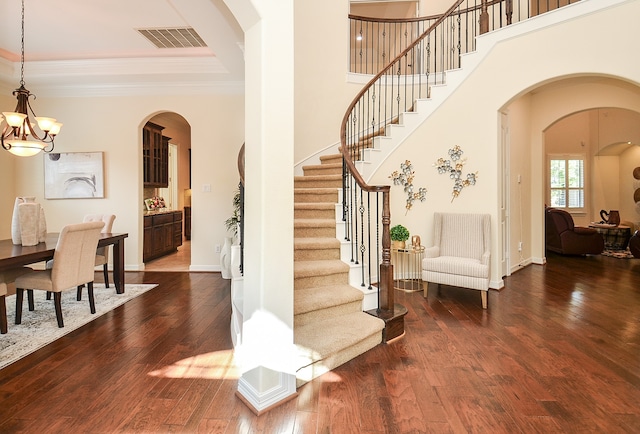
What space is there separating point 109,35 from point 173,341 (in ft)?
13.9

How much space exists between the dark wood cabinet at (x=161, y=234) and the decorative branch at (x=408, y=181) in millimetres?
4609

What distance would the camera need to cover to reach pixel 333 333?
2680 mm

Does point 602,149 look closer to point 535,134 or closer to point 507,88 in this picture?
point 535,134

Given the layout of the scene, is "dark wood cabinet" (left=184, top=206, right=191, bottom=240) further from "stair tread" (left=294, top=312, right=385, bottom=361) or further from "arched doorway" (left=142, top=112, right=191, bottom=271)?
"stair tread" (left=294, top=312, right=385, bottom=361)

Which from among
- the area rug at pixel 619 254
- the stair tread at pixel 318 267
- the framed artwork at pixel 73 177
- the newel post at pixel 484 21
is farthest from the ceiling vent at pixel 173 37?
the area rug at pixel 619 254

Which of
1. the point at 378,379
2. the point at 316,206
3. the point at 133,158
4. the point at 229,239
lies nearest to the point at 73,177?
the point at 133,158

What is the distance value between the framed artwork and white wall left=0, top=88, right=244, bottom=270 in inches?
3.9

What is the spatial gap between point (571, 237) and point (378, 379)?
6763 millimetres

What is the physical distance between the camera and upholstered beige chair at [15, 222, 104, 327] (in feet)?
10.7

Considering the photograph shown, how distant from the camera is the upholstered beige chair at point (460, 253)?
397 centimetres

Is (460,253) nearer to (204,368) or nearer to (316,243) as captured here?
(316,243)

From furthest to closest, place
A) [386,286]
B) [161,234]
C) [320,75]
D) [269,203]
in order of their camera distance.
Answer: [161,234] → [320,75] → [386,286] → [269,203]

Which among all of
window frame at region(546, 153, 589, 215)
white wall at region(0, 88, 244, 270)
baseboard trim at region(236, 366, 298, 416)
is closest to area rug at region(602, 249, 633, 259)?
window frame at region(546, 153, 589, 215)

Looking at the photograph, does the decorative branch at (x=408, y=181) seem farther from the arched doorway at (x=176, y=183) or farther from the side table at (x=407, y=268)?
the arched doorway at (x=176, y=183)
